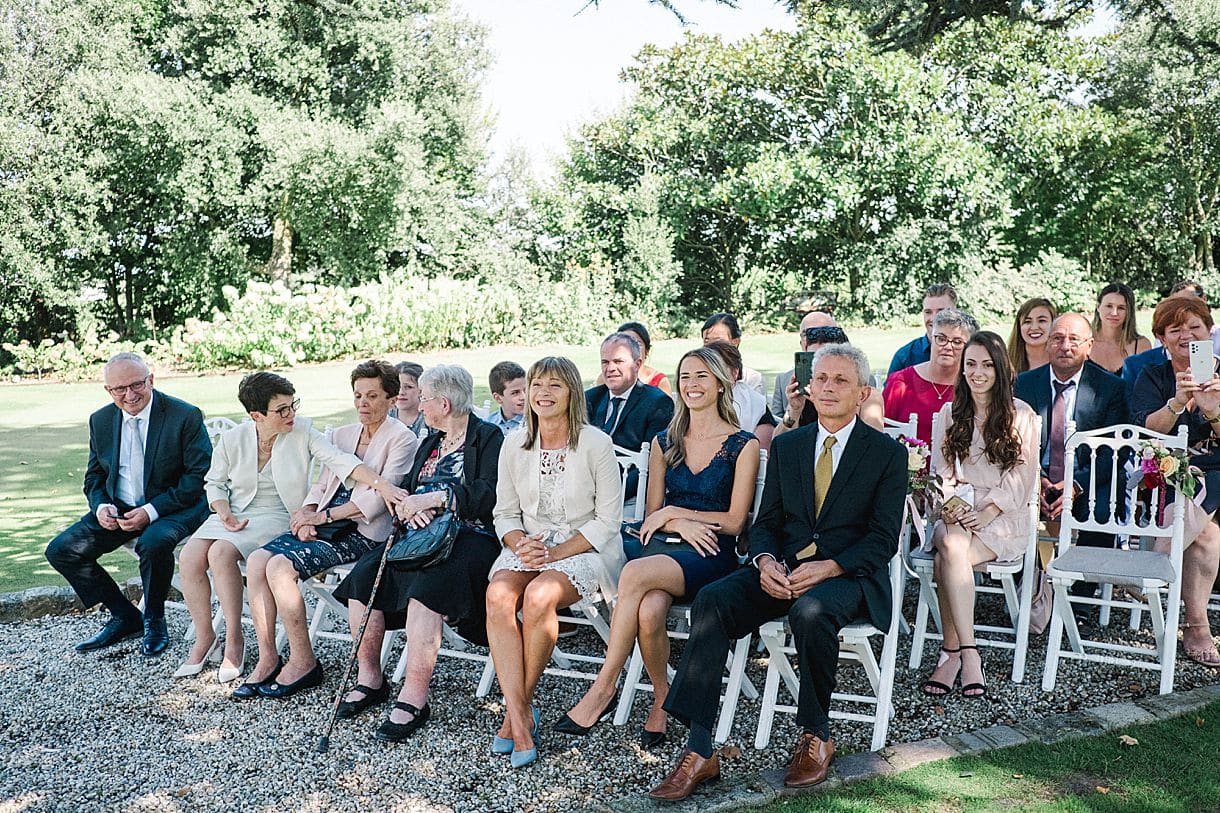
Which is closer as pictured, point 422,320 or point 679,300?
point 422,320

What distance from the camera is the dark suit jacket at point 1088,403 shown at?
5227 mm

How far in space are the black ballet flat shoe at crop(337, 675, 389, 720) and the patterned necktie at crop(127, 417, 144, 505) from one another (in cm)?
192

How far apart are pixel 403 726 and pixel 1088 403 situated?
356cm

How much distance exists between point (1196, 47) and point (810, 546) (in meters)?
6.30

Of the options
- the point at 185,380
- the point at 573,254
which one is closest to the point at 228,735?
the point at 185,380

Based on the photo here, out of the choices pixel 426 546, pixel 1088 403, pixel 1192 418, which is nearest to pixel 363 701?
pixel 426 546

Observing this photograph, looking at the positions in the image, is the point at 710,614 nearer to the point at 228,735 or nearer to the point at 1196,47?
the point at 228,735

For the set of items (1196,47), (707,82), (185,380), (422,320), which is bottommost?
(185,380)

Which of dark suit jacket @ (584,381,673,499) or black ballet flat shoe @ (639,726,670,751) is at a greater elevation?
dark suit jacket @ (584,381,673,499)

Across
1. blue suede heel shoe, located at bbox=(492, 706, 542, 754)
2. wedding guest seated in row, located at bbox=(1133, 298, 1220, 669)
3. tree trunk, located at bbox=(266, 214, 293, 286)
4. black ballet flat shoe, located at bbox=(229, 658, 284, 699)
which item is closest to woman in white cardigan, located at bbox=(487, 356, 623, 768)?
blue suede heel shoe, located at bbox=(492, 706, 542, 754)

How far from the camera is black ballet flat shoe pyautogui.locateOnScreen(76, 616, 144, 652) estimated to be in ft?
18.0

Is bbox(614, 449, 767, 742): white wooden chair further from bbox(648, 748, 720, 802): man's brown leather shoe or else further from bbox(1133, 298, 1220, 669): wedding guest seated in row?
bbox(1133, 298, 1220, 669): wedding guest seated in row

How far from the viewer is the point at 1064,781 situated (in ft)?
12.0

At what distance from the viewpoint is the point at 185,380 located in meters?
17.5
